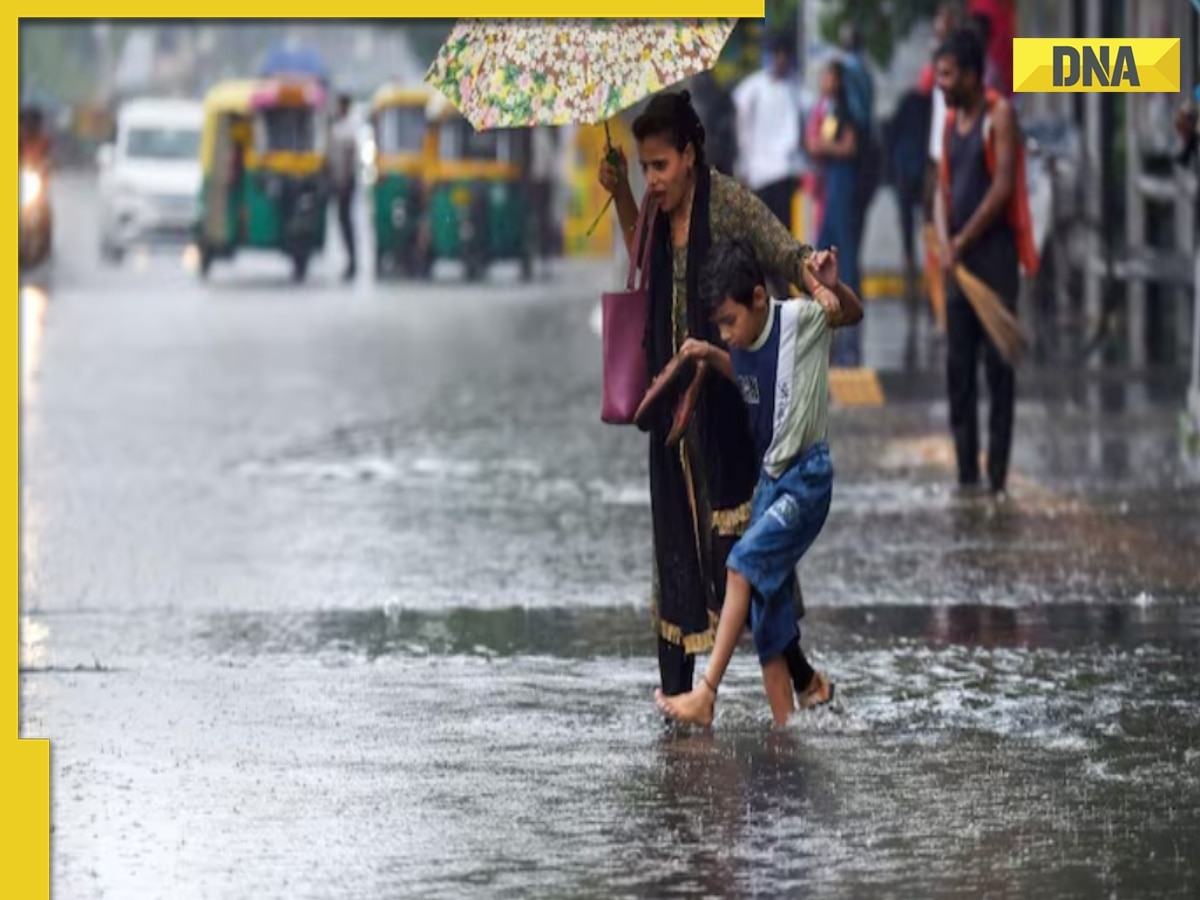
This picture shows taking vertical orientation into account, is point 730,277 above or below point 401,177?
below

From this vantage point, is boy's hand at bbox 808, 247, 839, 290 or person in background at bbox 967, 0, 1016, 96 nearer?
boy's hand at bbox 808, 247, 839, 290

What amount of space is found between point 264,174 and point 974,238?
2546cm

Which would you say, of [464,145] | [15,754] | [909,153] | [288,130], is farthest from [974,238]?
[288,130]

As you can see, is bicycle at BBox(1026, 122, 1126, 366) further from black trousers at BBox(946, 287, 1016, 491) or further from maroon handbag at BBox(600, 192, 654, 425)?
maroon handbag at BBox(600, 192, 654, 425)

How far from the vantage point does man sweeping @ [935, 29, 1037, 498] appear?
1345 cm

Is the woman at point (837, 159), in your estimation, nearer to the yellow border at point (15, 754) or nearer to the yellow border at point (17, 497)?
the yellow border at point (17, 497)

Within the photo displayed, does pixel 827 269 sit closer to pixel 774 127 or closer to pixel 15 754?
pixel 15 754

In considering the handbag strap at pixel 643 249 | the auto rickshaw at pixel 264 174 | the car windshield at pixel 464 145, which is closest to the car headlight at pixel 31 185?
the auto rickshaw at pixel 264 174

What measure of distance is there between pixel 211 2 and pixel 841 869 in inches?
87.4

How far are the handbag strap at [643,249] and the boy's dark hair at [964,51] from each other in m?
4.67

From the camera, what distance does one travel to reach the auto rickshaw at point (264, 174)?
123ft

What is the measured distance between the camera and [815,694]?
869cm

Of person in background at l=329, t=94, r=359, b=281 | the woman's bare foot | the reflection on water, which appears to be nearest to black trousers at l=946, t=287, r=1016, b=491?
the reflection on water

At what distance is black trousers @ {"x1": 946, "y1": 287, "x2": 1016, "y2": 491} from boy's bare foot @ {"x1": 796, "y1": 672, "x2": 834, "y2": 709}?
5142 millimetres
